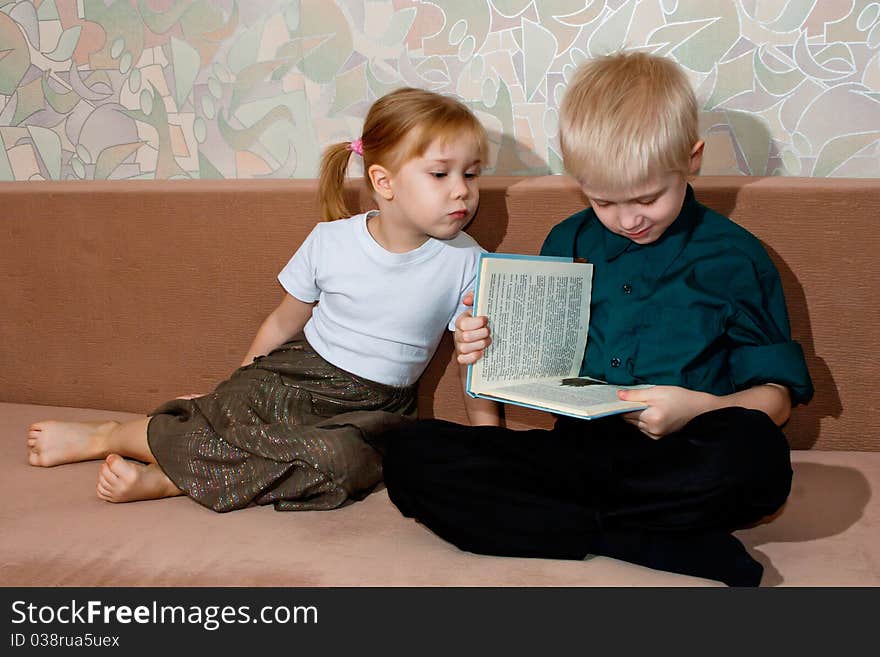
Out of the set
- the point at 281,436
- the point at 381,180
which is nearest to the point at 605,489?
the point at 281,436

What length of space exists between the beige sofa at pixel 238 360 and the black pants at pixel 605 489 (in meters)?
0.03

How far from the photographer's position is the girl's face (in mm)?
1283

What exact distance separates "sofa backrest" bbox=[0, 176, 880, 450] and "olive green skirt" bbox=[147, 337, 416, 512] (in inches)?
6.5

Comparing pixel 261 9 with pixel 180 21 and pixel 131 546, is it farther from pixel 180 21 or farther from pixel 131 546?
pixel 131 546

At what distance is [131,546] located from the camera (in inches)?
43.6

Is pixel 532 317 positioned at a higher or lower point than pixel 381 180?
lower

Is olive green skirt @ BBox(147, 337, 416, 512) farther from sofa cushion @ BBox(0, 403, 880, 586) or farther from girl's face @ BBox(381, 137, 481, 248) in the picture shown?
girl's face @ BBox(381, 137, 481, 248)

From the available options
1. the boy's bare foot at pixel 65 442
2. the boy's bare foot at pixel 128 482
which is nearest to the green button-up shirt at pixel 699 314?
the boy's bare foot at pixel 128 482

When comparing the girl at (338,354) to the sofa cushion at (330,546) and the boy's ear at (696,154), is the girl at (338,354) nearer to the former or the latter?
the sofa cushion at (330,546)

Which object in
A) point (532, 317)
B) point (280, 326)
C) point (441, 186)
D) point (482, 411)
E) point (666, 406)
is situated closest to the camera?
point (666, 406)

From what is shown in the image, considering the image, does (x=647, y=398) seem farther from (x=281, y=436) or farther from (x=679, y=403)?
(x=281, y=436)

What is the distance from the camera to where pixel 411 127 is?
1290 mm

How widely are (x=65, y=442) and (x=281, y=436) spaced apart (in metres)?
0.39

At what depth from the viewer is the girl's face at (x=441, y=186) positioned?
4.21 feet
